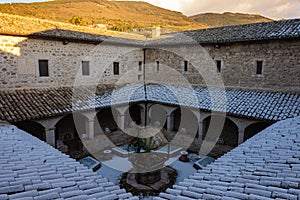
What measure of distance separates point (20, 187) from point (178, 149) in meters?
9.66

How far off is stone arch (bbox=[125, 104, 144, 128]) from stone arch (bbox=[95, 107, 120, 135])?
1005 mm

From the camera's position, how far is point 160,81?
1658 cm

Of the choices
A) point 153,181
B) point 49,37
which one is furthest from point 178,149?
point 49,37

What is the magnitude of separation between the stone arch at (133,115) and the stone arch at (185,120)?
2508 mm

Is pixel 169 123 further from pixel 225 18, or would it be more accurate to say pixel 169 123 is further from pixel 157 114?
pixel 225 18

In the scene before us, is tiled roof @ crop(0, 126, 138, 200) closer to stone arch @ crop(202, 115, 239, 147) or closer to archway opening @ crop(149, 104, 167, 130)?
stone arch @ crop(202, 115, 239, 147)

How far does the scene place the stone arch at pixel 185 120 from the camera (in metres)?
14.0

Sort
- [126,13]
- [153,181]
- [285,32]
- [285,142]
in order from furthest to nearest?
1. [126,13]
2. [285,32]
3. [153,181]
4. [285,142]

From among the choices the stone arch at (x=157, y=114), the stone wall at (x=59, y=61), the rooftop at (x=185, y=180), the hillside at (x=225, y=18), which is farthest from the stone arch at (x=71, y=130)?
the hillside at (x=225, y=18)

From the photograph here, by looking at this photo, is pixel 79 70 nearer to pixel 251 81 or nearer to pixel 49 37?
pixel 49 37

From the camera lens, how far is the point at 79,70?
12.9 meters

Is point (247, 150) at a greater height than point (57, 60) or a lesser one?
lesser

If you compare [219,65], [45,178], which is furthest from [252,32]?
[45,178]

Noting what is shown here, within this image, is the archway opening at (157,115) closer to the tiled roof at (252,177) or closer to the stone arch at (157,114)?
the stone arch at (157,114)
